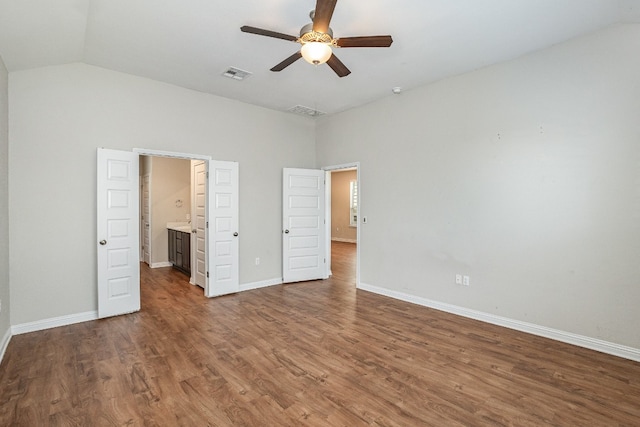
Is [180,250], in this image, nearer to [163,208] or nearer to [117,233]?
[163,208]

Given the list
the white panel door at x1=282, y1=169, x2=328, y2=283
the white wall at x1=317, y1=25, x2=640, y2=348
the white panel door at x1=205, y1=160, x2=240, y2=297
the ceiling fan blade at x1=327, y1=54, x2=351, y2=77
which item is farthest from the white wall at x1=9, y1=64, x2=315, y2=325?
the white wall at x1=317, y1=25, x2=640, y2=348

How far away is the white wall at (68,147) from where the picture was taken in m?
3.51

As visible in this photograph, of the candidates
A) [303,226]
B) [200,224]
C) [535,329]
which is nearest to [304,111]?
[303,226]

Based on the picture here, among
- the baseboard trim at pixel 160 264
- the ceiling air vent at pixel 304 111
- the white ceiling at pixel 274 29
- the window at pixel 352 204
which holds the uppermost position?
the ceiling air vent at pixel 304 111

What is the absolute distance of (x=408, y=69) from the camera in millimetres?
3953

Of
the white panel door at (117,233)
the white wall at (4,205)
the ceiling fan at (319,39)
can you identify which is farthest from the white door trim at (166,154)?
the ceiling fan at (319,39)

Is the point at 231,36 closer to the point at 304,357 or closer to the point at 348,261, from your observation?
the point at 304,357

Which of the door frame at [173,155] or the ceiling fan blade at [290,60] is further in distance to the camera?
the door frame at [173,155]

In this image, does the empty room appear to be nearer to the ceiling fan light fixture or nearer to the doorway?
the ceiling fan light fixture

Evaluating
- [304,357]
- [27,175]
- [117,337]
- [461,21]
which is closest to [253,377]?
[304,357]

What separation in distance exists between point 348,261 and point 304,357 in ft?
17.1

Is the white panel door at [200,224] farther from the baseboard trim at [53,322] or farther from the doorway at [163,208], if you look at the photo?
the baseboard trim at [53,322]

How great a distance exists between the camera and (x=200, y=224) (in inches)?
212

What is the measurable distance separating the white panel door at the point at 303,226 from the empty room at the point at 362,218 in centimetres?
63
